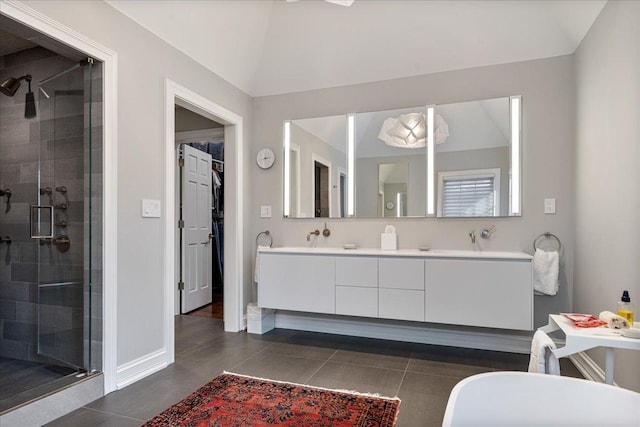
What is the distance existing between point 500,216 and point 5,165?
405 cm

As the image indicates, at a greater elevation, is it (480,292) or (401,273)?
(401,273)

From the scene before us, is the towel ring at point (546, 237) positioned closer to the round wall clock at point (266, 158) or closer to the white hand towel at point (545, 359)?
the white hand towel at point (545, 359)

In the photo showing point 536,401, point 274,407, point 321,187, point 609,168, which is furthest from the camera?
point 321,187

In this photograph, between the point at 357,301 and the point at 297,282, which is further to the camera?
the point at 297,282

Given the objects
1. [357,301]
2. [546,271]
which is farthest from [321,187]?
[546,271]

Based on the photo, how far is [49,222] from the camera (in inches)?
106

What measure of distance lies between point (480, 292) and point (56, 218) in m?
3.17

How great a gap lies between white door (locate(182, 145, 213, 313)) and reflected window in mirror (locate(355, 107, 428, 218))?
2182 mm

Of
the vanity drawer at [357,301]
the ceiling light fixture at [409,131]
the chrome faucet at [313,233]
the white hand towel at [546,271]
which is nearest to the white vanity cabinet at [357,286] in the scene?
the vanity drawer at [357,301]

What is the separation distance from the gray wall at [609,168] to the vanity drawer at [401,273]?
1177mm

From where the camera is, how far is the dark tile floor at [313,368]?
7.02 feet

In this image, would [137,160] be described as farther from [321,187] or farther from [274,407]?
[274,407]

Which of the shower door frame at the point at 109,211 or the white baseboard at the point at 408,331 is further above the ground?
the shower door frame at the point at 109,211

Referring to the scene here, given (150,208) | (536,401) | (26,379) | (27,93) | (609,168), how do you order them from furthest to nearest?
(27,93) < (150,208) < (26,379) < (609,168) < (536,401)
